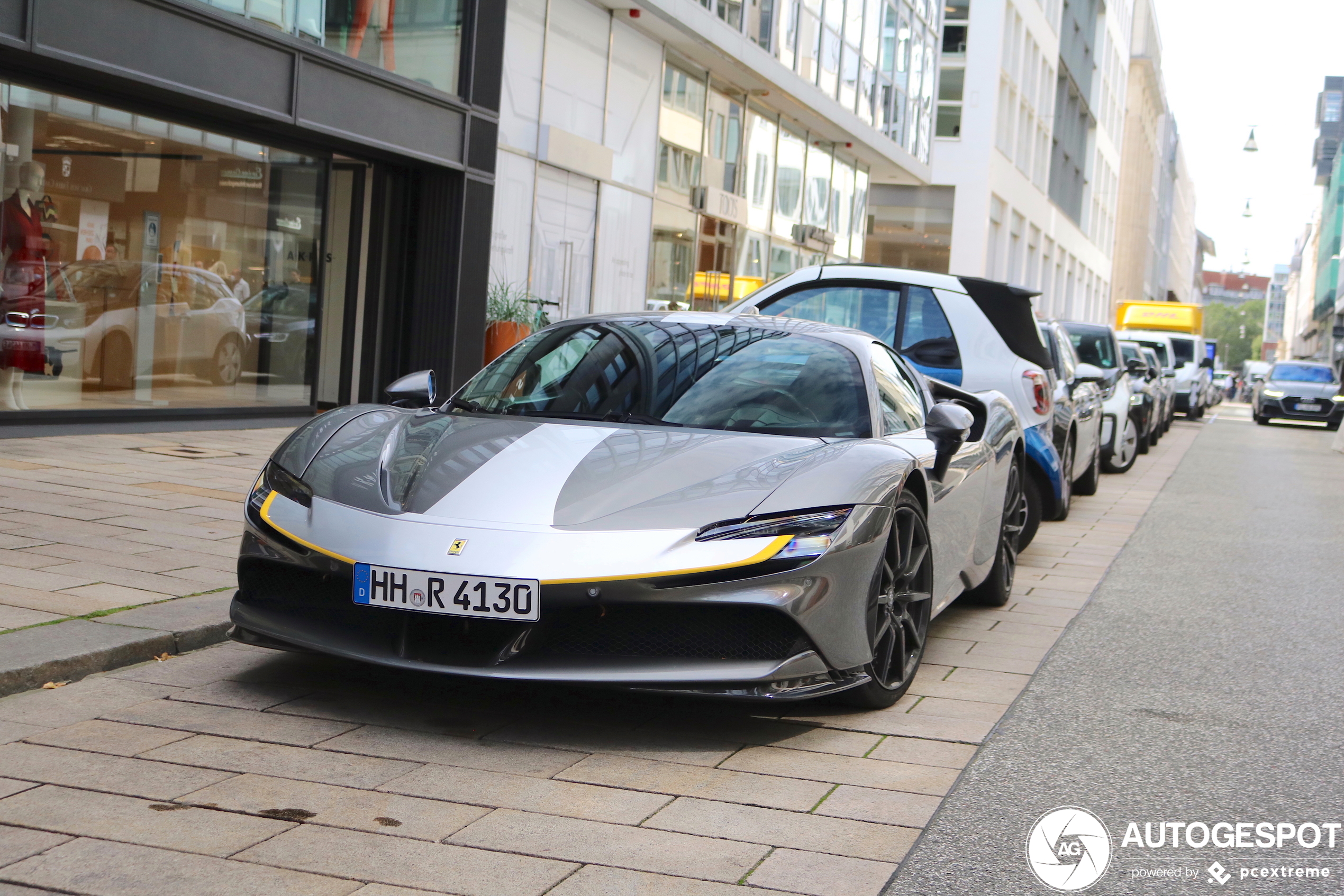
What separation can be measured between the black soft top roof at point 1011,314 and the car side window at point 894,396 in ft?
10.3

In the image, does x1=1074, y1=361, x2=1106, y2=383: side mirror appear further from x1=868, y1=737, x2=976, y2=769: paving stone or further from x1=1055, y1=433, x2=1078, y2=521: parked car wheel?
x1=868, y1=737, x2=976, y2=769: paving stone

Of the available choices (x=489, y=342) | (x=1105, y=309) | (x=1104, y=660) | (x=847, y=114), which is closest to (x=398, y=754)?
(x=1104, y=660)

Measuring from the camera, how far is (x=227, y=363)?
12.7m

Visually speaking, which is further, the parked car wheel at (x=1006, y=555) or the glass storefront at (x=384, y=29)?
the glass storefront at (x=384, y=29)

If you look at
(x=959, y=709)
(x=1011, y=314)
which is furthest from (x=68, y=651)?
(x=1011, y=314)

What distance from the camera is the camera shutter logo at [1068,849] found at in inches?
123

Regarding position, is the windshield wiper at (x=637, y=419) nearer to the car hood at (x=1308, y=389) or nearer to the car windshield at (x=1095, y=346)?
the car windshield at (x=1095, y=346)

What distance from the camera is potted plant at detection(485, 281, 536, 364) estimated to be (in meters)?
15.0

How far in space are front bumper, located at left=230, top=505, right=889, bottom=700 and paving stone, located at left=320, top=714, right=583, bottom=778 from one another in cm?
22

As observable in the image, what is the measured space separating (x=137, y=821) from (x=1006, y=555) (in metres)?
4.74

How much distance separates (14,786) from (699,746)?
1.79m

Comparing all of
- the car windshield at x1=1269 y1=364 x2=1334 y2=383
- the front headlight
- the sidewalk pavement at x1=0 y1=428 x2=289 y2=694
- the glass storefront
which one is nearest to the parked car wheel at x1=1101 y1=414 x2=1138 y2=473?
the glass storefront

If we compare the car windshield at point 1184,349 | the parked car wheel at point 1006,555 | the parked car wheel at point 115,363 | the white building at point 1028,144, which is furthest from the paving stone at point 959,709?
the car windshield at point 1184,349

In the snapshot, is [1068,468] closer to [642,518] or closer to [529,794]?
[642,518]
